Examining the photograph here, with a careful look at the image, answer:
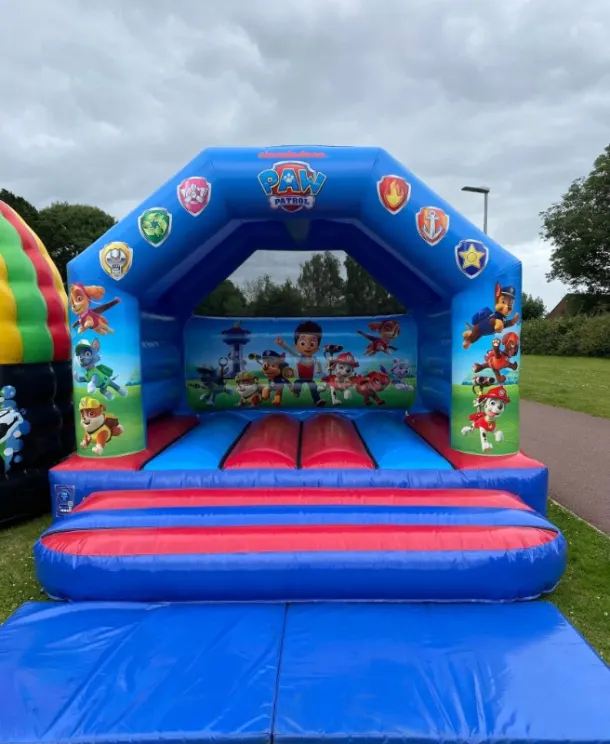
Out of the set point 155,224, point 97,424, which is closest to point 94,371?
point 97,424

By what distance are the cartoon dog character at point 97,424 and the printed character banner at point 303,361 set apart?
159cm

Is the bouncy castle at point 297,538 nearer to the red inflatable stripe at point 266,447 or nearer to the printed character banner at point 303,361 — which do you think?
the red inflatable stripe at point 266,447

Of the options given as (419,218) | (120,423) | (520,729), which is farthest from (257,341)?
(520,729)

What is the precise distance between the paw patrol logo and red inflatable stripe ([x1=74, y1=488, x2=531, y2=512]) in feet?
5.88

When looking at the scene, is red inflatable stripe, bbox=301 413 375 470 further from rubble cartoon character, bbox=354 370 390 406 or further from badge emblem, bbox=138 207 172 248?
badge emblem, bbox=138 207 172 248

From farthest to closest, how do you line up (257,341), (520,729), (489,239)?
(257,341) → (489,239) → (520,729)

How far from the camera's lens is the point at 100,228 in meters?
26.5

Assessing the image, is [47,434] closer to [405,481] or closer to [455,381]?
[405,481]

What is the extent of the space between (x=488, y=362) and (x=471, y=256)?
2.21 feet

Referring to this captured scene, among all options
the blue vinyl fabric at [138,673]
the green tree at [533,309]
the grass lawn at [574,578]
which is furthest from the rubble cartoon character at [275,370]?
the green tree at [533,309]

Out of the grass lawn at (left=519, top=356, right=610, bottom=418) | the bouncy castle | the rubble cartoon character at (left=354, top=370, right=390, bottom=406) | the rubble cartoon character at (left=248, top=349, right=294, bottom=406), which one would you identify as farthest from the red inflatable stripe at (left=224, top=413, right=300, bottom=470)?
the grass lawn at (left=519, top=356, right=610, bottom=418)

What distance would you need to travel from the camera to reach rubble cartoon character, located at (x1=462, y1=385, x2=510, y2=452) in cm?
342

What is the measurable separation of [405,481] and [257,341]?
2.27 m

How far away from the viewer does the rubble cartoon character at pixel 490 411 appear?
11.2 feet
